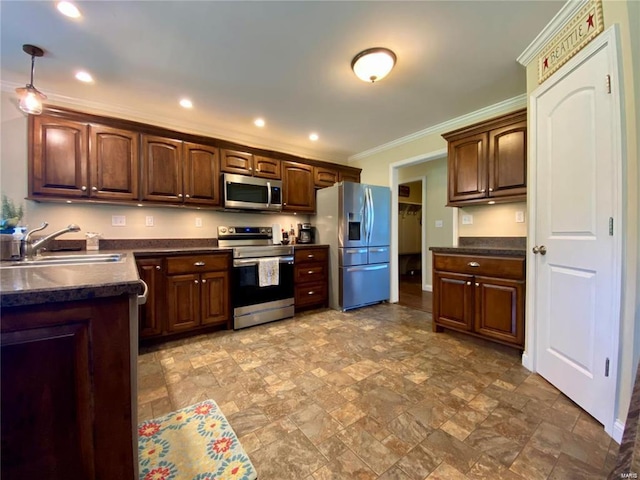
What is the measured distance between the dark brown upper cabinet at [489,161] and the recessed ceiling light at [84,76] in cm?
345

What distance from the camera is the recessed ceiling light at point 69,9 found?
159cm

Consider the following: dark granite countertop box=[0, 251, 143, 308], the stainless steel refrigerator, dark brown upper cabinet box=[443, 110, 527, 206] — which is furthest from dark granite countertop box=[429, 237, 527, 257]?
dark granite countertop box=[0, 251, 143, 308]

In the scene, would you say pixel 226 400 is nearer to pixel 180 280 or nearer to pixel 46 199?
pixel 180 280

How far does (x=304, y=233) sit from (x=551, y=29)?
309cm

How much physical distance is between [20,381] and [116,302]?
256 millimetres

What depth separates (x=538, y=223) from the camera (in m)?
1.93

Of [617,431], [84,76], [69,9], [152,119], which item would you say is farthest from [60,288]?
[152,119]

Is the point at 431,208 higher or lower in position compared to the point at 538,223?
higher

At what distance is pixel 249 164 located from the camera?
3.34 m

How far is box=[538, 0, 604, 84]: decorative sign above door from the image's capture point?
1.46 metres

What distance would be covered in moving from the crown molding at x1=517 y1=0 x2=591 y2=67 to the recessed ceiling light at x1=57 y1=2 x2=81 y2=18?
3000 mm

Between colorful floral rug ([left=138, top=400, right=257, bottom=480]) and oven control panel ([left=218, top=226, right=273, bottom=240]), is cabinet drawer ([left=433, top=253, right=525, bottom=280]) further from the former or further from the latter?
colorful floral rug ([left=138, top=400, right=257, bottom=480])

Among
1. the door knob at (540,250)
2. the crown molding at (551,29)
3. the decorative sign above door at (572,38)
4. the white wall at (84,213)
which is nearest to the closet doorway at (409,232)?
the door knob at (540,250)

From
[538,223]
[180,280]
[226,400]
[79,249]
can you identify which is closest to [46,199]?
[79,249]
